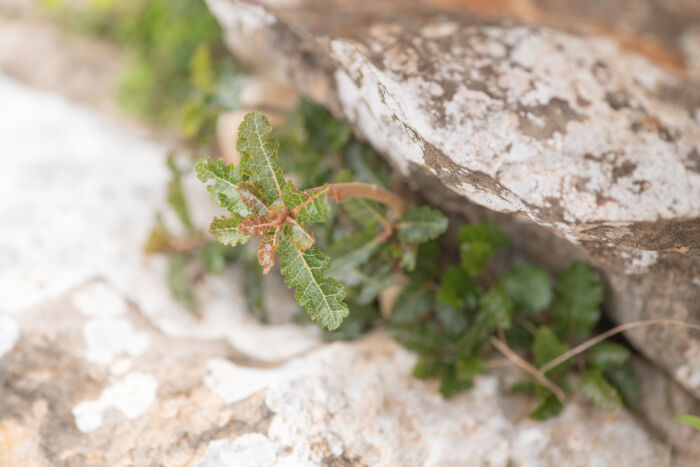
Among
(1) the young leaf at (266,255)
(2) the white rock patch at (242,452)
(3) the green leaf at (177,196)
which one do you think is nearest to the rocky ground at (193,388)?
(2) the white rock patch at (242,452)

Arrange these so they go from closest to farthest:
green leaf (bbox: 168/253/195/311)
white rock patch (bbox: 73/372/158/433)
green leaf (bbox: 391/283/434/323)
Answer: white rock patch (bbox: 73/372/158/433)
green leaf (bbox: 391/283/434/323)
green leaf (bbox: 168/253/195/311)

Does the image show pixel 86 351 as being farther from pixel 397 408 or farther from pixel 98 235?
pixel 397 408

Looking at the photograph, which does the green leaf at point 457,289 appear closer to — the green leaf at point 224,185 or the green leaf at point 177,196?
the green leaf at point 224,185

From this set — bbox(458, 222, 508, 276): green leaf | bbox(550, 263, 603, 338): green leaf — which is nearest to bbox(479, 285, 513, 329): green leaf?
bbox(458, 222, 508, 276): green leaf

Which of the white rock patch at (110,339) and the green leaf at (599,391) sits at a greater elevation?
the green leaf at (599,391)

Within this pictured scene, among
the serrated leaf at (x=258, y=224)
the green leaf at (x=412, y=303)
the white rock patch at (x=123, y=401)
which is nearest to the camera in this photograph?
the serrated leaf at (x=258, y=224)

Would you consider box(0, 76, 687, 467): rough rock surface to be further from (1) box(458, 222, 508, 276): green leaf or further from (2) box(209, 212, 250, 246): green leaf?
(2) box(209, 212, 250, 246): green leaf

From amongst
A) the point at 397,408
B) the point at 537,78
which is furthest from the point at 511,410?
the point at 537,78
